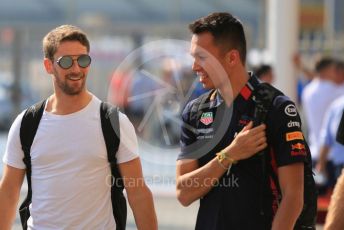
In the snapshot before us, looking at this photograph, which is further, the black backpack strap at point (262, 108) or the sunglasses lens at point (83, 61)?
the sunglasses lens at point (83, 61)

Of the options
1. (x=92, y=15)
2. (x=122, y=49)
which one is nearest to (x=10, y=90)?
(x=122, y=49)

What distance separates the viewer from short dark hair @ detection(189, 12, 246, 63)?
4496 millimetres

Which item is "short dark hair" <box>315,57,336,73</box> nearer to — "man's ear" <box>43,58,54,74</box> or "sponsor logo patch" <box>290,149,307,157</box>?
"man's ear" <box>43,58,54,74</box>

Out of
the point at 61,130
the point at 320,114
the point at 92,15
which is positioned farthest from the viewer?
the point at 92,15

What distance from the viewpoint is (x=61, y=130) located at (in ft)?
15.9

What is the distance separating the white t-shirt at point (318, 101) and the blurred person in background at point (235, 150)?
8074 mm

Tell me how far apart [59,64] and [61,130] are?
1.19 feet

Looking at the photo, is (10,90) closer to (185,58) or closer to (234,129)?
(185,58)

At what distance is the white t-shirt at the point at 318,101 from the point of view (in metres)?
12.5

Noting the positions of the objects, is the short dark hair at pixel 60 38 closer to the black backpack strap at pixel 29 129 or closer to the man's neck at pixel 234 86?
the black backpack strap at pixel 29 129

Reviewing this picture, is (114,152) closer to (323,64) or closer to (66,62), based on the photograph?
(66,62)

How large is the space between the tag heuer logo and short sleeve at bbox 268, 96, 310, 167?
13.4 inches

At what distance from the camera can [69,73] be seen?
16.0 feet

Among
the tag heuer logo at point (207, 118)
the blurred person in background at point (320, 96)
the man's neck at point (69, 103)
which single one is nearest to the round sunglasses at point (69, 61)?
the man's neck at point (69, 103)
